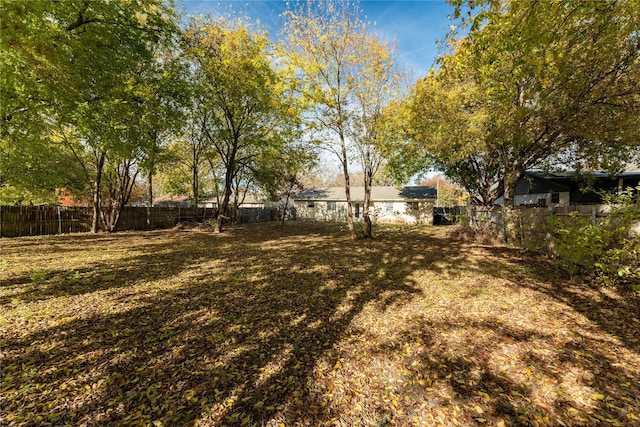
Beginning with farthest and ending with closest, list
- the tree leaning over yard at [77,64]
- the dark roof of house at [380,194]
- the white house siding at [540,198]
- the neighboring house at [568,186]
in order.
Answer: the dark roof of house at [380,194] → the white house siding at [540,198] → the neighboring house at [568,186] → the tree leaning over yard at [77,64]

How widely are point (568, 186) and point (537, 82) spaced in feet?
47.0

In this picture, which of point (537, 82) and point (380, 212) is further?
point (380, 212)

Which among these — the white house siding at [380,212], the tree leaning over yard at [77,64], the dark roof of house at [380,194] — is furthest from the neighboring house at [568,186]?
the tree leaning over yard at [77,64]

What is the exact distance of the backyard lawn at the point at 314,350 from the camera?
7.84 ft

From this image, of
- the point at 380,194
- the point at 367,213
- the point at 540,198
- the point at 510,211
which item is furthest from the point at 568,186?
the point at 380,194

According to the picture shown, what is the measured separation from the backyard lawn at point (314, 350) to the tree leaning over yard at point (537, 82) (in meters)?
4.32

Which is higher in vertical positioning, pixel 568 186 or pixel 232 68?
pixel 232 68

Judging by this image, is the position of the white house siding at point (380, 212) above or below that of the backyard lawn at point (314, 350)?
above

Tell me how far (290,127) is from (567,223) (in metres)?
13.3

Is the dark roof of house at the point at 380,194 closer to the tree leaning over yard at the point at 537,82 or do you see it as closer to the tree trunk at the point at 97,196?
the tree leaning over yard at the point at 537,82

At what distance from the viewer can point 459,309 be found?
15.2 ft

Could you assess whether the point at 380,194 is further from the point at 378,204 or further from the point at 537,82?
the point at 537,82

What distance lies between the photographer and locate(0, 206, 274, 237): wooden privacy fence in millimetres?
12516

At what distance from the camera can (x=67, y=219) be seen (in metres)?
14.7
